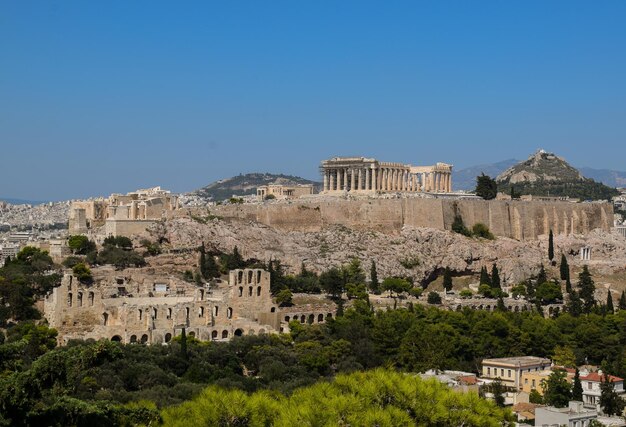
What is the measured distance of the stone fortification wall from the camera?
68.9 meters

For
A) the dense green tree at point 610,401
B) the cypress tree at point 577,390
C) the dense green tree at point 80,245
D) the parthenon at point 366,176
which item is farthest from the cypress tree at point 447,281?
the dense green tree at point 610,401

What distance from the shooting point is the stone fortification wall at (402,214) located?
68.9 m

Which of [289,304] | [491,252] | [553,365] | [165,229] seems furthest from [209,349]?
[491,252]

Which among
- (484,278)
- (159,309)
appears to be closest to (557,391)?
(159,309)

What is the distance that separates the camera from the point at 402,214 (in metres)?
71.7

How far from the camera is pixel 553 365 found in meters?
48.2

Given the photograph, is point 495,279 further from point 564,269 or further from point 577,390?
point 577,390

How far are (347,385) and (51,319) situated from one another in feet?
75.7

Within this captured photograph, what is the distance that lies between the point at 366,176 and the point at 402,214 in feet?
24.9

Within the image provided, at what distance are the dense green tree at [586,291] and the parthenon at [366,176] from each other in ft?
59.4

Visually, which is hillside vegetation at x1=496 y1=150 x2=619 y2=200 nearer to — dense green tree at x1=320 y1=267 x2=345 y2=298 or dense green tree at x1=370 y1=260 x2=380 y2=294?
dense green tree at x1=370 y1=260 x2=380 y2=294

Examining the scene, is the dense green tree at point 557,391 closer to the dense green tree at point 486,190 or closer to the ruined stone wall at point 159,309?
the ruined stone wall at point 159,309

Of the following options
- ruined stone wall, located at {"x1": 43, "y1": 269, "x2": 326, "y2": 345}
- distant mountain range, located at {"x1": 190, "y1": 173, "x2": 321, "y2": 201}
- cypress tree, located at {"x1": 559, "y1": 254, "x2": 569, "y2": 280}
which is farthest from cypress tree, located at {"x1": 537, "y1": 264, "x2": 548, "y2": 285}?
distant mountain range, located at {"x1": 190, "y1": 173, "x2": 321, "y2": 201}

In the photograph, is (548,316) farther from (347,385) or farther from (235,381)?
(347,385)
